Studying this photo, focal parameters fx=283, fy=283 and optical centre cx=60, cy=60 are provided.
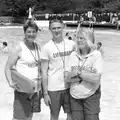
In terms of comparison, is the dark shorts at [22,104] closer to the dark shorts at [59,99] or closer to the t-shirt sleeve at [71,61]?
the dark shorts at [59,99]

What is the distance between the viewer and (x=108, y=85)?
8.12 metres

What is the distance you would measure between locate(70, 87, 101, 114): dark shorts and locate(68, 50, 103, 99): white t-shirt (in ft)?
0.19

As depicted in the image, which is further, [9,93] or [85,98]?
[9,93]

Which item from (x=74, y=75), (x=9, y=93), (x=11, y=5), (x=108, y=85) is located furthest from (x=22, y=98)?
(x=11, y=5)

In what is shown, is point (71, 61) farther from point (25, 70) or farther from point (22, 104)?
point (22, 104)

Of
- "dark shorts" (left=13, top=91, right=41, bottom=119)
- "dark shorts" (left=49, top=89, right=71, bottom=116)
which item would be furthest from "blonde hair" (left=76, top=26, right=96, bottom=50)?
"dark shorts" (left=13, top=91, right=41, bottom=119)

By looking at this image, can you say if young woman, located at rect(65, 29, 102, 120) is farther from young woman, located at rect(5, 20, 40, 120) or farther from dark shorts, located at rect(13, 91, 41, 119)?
dark shorts, located at rect(13, 91, 41, 119)

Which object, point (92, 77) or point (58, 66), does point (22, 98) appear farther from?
point (92, 77)

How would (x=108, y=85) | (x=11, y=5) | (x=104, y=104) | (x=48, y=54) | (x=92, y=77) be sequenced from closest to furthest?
(x=92, y=77), (x=48, y=54), (x=104, y=104), (x=108, y=85), (x=11, y=5)

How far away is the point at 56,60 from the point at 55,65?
0.07 meters

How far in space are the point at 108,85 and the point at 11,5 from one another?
48.1 m

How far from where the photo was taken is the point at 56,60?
3531 mm

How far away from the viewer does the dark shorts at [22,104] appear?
138 inches

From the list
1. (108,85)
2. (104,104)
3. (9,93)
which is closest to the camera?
(104,104)
